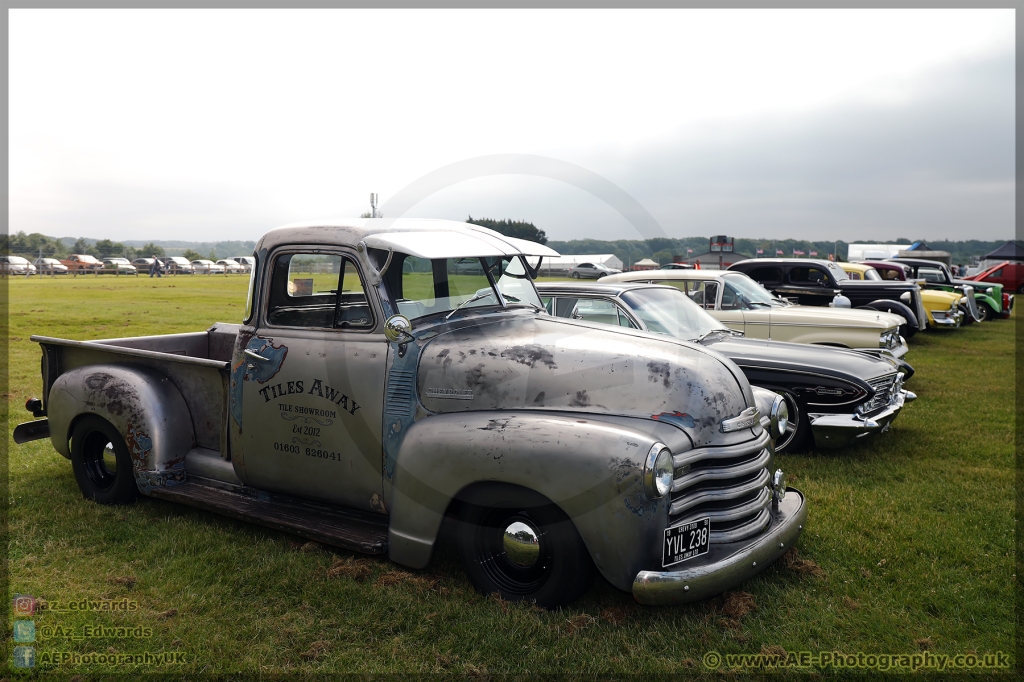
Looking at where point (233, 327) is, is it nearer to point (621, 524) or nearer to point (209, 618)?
point (209, 618)

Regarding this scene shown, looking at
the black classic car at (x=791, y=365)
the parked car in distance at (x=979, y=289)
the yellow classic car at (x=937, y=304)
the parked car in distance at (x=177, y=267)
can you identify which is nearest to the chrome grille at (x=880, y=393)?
the black classic car at (x=791, y=365)

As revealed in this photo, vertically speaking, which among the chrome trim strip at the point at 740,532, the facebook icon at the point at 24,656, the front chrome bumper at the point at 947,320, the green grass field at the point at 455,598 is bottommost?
the facebook icon at the point at 24,656

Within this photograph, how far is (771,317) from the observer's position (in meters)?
9.80

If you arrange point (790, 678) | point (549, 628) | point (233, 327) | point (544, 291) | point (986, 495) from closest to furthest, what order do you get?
point (790, 678), point (549, 628), point (986, 495), point (233, 327), point (544, 291)

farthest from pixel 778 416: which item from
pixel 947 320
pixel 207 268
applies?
pixel 207 268

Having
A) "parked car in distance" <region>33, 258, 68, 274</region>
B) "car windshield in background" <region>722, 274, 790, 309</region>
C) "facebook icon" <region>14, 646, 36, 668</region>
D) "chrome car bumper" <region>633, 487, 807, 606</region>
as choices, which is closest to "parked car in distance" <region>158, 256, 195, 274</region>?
"parked car in distance" <region>33, 258, 68, 274</region>

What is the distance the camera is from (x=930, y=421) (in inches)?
335

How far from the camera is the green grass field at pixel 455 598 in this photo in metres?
3.42

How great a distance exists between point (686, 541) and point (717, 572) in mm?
201

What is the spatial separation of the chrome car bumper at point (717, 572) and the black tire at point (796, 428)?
9.83ft

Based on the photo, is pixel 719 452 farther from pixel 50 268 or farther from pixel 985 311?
pixel 50 268

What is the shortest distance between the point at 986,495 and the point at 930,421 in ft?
9.69

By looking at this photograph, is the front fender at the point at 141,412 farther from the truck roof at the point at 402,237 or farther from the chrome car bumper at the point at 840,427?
the chrome car bumper at the point at 840,427

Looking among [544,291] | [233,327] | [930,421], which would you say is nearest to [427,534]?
[233,327]
